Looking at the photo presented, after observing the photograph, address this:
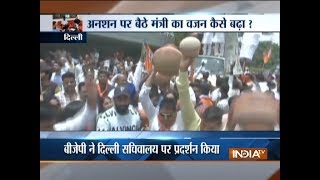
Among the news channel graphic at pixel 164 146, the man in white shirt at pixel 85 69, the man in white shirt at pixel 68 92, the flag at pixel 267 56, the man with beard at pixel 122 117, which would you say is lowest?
the news channel graphic at pixel 164 146

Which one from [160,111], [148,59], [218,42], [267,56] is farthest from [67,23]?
[267,56]

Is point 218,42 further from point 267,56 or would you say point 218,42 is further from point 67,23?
point 67,23

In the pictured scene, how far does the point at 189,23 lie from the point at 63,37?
34.0 inches

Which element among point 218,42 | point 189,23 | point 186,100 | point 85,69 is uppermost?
point 189,23

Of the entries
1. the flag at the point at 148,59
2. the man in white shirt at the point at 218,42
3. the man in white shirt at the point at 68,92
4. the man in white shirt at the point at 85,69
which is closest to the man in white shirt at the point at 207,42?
the man in white shirt at the point at 218,42

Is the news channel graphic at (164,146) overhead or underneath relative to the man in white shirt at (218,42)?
underneath

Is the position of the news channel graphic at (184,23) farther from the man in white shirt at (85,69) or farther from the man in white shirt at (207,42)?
the man in white shirt at (85,69)

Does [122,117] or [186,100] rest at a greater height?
[186,100]

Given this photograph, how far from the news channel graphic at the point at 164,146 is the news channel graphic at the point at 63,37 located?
0.63 m

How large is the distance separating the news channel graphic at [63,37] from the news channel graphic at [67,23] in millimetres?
27

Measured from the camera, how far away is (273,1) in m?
3.44

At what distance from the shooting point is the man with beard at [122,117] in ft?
11.3

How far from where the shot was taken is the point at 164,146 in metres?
3.44
